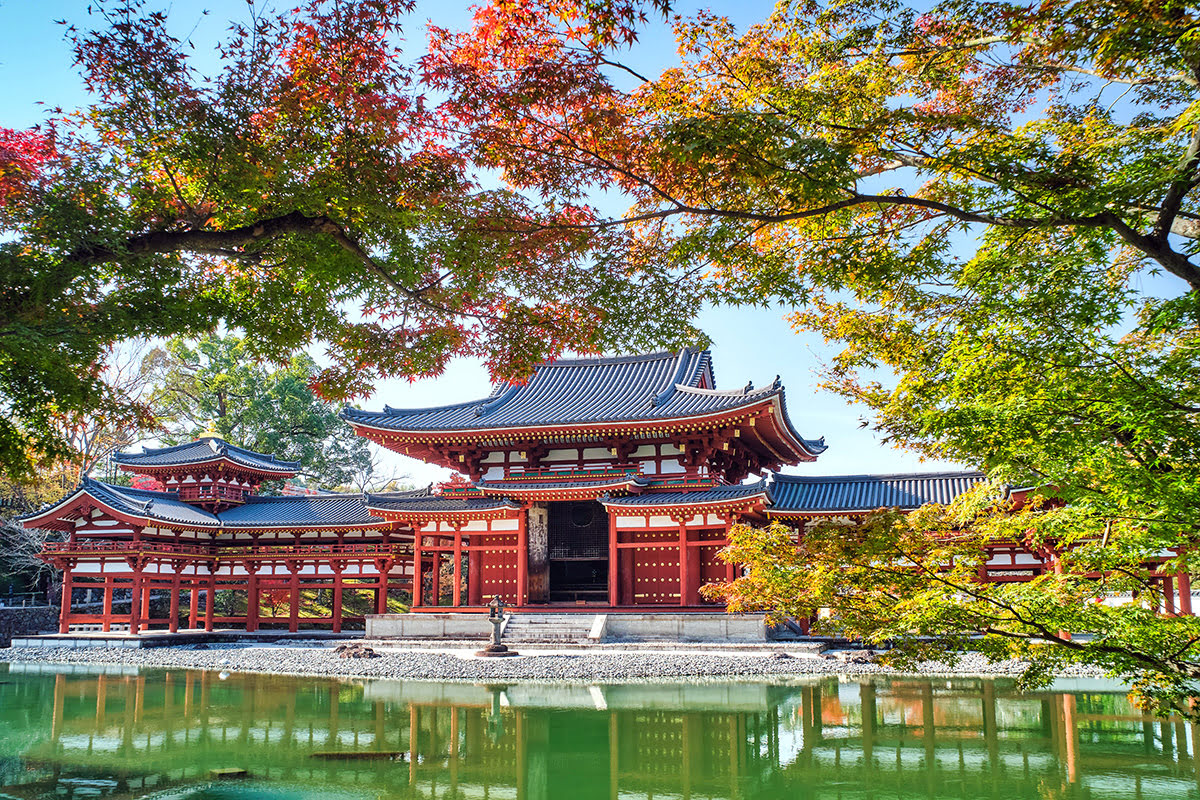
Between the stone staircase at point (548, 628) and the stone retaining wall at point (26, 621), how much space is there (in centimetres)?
1606

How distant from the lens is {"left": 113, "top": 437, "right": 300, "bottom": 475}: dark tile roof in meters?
26.7

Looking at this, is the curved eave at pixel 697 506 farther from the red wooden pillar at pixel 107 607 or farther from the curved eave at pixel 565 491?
the red wooden pillar at pixel 107 607

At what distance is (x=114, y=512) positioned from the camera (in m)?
22.5

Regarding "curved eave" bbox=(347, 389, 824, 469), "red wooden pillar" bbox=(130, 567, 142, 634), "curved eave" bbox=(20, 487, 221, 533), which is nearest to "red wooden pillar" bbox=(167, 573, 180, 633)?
"red wooden pillar" bbox=(130, 567, 142, 634)

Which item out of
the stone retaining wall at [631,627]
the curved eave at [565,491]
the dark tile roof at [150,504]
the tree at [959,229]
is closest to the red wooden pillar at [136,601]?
the dark tile roof at [150,504]

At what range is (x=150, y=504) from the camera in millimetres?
24359

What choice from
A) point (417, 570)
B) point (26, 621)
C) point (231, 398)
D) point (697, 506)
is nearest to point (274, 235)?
point (697, 506)

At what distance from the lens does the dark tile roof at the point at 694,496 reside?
19062 mm

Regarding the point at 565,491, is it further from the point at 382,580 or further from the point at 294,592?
the point at 294,592

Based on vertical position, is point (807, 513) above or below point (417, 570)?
above

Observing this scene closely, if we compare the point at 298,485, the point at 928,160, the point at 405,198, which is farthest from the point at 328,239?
the point at 298,485

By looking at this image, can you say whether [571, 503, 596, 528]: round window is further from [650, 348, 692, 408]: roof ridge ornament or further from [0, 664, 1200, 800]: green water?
[0, 664, 1200, 800]: green water

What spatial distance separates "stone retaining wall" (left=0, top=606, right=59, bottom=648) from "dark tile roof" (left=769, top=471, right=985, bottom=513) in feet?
76.4

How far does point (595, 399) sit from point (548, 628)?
723cm
